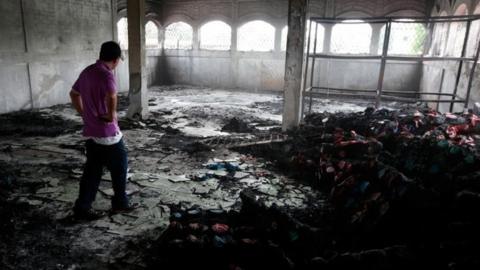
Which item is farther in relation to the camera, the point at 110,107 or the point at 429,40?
the point at 429,40

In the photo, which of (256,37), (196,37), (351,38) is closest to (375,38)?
(351,38)

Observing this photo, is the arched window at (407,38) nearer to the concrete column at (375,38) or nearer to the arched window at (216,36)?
the concrete column at (375,38)

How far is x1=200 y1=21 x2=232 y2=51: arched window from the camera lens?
1664 centimetres

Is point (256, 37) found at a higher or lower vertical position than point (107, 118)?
higher

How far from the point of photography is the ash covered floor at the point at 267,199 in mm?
3016

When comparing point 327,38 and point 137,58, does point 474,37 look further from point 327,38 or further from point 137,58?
point 137,58

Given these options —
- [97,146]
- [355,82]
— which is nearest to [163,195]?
[97,146]

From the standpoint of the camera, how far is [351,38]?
14688 mm

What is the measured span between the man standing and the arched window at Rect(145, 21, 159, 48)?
14.2 metres

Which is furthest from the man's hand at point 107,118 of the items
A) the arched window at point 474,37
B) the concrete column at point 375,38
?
the concrete column at point 375,38

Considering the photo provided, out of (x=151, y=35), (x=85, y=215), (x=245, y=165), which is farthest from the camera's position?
(x=151, y=35)

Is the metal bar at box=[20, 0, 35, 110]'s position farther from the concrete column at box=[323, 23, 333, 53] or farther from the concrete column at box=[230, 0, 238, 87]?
the concrete column at box=[323, 23, 333, 53]

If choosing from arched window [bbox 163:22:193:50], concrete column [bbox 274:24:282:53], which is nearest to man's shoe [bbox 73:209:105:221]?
concrete column [bbox 274:24:282:53]

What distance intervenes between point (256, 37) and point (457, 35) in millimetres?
8590
